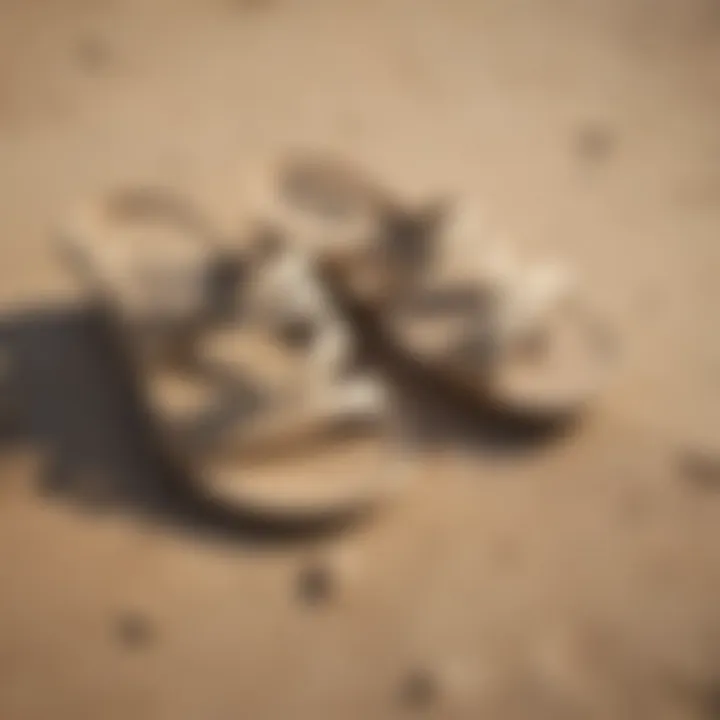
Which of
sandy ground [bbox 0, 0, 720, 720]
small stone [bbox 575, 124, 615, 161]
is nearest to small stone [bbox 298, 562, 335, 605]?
sandy ground [bbox 0, 0, 720, 720]

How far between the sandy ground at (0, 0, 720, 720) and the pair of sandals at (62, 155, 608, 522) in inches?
1.3

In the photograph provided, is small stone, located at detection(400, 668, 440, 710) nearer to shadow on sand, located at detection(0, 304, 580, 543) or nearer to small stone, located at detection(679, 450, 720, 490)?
shadow on sand, located at detection(0, 304, 580, 543)

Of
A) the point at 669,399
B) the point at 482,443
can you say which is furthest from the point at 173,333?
the point at 669,399

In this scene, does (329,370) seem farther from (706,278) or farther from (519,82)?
(519,82)

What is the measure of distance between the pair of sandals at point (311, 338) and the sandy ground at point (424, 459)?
0.11 ft

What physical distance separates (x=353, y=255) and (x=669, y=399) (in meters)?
0.25

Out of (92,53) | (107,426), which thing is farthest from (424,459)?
(92,53)

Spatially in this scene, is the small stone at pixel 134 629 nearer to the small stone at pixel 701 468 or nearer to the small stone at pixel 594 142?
the small stone at pixel 701 468

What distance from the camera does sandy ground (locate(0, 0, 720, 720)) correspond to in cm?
71

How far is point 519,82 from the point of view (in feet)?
3.63

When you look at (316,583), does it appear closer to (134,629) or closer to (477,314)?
(134,629)

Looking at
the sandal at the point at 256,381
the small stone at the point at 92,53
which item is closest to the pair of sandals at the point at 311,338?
the sandal at the point at 256,381

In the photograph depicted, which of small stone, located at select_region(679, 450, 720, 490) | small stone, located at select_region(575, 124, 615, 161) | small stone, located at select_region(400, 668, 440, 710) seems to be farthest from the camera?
small stone, located at select_region(575, 124, 615, 161)

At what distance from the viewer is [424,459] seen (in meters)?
0.81
